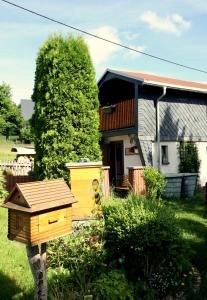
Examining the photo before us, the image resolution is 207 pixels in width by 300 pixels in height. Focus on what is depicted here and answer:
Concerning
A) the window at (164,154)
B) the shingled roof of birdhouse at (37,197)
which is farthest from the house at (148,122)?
the shingled roof of birdhouse at (37,197)

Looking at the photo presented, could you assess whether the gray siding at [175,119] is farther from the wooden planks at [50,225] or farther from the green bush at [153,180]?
the wooden planks at [50,225]

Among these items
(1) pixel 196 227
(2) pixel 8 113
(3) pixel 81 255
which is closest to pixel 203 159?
(1) pixel 196 227

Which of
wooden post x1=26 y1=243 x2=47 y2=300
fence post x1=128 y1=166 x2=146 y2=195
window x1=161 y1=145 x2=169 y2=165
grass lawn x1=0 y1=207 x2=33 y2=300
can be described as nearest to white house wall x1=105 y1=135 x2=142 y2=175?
window x1=161 y1=145 x2=169 y2=165

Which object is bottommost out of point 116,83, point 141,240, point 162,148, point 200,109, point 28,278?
point 28,278

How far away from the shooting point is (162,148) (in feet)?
59.4

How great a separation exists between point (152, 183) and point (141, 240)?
8.38 metres

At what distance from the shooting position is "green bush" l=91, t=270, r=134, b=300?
17.3 ft

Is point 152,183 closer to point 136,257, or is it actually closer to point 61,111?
point 61,111

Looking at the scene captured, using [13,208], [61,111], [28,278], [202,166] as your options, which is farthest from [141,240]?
[202,166]

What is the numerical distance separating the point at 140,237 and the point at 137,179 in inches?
334

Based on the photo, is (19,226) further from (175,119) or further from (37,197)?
(175,119)

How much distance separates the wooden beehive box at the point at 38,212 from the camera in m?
4.46

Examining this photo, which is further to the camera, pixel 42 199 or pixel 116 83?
pixel 116 83

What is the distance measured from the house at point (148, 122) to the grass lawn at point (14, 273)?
9928 mm
